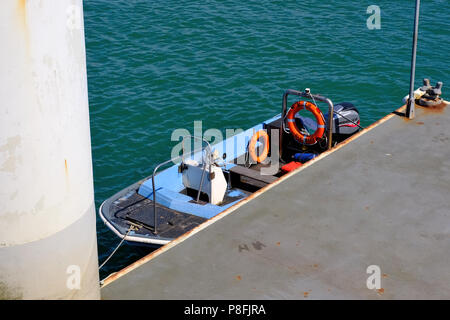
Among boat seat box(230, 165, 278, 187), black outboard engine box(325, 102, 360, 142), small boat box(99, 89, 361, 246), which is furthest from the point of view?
black outboard engine box(325, 102, 360, 142)

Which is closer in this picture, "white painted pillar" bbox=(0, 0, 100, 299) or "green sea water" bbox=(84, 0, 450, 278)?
"white painted pillar" bbox=(0, 0, 100, 299)

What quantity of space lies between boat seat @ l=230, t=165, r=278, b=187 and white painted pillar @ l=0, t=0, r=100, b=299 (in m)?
7.08

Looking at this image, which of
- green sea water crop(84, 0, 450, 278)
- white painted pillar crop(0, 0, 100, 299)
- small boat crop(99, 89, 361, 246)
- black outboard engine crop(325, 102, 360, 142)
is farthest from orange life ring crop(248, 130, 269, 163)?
white painted pillar crop(0, 0, 100, 299)

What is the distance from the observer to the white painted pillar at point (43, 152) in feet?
15.3

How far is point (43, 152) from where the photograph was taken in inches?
196

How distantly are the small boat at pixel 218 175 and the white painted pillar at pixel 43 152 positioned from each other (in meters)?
5.02

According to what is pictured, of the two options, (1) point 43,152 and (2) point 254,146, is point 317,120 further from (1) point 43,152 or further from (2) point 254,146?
(1) point 43,152

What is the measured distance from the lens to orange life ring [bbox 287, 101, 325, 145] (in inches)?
502

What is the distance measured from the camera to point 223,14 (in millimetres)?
24500
